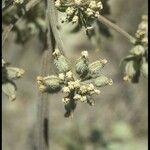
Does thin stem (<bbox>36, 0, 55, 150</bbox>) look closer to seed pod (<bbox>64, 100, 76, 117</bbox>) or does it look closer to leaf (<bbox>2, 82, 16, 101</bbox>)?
leaf (<bbox>2, 82, 16, 101</bbox>)

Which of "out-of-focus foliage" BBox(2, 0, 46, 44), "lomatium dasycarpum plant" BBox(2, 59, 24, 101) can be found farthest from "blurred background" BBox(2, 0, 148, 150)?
"lomatium dasycarpum plant" BBox(2, 59, 24, 101)

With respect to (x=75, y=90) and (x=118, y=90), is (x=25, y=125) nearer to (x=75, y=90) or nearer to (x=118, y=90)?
(x=118, y=90)

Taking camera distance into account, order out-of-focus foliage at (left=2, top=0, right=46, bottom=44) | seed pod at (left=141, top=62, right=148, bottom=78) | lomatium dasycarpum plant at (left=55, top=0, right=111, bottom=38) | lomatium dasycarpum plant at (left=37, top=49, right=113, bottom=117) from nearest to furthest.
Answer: lomatium dasycarpum plant at (left=37, top=49, right=113, bottom=117) → lomatium dasycarpum plant at (left=55, top=0, right=111, bottom=38) → seed pod at (left=141, top=62, right=148, bottom=78) → out-of-focus foliage at (left=2, top=0, right=46, bottom=44)

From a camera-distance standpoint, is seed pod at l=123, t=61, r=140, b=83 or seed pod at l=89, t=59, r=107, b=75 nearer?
seed pod at l=89, t=59, r=107, b=75

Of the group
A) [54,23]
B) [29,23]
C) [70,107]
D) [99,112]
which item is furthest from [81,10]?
[99,112]

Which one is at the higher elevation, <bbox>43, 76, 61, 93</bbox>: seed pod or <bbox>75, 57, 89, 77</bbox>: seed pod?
<bbox>75, 57, 89, 77</bbox>: seed pod

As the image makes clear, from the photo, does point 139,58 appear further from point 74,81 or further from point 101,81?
point 74,81

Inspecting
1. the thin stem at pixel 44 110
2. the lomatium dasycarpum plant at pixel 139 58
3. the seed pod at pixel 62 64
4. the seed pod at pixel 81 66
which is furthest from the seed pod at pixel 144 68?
the seed pod at pixel 62 64

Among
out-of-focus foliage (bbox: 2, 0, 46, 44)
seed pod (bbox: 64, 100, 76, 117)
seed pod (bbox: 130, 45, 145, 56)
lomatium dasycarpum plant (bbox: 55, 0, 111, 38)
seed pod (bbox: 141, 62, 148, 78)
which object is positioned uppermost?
out-of-focus foliage (bbox: 2, 0, 46, 44)

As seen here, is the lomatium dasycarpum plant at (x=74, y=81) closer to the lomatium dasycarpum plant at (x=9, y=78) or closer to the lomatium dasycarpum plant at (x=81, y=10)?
the lomatium dasycarpum plant at (x=81, y=10)
